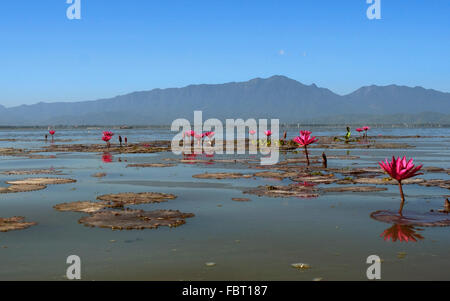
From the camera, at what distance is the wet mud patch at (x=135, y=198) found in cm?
1023

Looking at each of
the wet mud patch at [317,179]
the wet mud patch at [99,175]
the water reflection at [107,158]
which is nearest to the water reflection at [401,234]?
the wet mud patch at [317,179]

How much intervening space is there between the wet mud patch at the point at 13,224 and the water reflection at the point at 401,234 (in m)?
6.15

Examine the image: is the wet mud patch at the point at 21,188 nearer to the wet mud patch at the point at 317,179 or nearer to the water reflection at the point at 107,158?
the wet mud patch at the point at 317,179

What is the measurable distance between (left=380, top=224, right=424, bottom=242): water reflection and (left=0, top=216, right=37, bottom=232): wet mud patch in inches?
242

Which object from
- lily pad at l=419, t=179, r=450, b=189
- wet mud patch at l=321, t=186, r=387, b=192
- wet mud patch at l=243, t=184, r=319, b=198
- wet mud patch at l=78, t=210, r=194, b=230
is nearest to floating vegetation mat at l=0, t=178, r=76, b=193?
wet mud patch at l=78, t=210, r=194, b=230

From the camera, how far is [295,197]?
11008mm

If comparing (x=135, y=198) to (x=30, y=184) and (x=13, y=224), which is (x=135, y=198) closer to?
(x=13, y=224)

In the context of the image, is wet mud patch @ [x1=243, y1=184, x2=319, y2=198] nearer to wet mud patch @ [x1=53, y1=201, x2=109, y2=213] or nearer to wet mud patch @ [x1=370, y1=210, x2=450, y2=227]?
wet mud patch @ [x1=370, y1=210, x2=450, y2=227]

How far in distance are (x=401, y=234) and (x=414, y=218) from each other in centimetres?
120

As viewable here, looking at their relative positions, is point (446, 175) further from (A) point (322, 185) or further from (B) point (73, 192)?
(B) point (73, 192)

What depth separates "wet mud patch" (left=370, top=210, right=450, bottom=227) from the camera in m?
7.91

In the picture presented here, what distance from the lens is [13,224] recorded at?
8070 millimetres

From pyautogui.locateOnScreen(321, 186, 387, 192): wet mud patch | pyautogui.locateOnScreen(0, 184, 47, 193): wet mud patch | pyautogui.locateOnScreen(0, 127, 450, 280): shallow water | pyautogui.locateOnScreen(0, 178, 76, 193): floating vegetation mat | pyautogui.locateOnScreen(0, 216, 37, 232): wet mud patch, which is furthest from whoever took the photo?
pyautogui.locateOnScreen(0, 178, 76, 193): floating vegetation mat

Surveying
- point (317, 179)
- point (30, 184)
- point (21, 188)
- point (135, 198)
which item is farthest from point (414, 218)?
point (30, 184)
